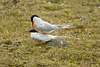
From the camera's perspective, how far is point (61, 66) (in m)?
7.32

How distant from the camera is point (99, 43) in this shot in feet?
31.5

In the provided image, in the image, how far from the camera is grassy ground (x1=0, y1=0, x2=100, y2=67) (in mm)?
7797

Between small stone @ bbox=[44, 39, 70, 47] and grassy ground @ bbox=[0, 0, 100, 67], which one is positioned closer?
grassy ground @ bbox=[0, 0, 100, 67]

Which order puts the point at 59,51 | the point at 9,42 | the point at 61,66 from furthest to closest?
the point at 9,42
the point at 59,51
the point at 61,66

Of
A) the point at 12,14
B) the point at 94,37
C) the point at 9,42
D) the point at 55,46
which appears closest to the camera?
the point at 55,46

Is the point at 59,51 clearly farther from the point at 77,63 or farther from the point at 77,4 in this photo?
the point at 77,4

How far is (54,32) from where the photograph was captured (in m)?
11.5

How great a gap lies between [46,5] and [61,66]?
1030cm

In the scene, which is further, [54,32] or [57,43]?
[54,32]

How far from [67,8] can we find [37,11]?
2.57m

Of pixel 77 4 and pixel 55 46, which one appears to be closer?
pixel 55 46

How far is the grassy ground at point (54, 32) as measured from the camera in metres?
7.80

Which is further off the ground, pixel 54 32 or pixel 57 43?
pixel 57 43

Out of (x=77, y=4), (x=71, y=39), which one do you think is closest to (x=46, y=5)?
(x=77, y=4)
